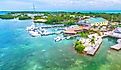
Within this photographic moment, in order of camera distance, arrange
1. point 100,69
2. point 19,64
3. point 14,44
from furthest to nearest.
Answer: point 14,44
point 19,64
point 100,69

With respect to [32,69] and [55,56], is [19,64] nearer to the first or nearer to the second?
[32,69]

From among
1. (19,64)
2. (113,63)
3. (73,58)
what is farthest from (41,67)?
(113,63)

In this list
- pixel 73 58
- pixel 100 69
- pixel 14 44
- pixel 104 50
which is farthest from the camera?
pixel 14 44

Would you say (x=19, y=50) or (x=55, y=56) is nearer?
(x=55, y=56)

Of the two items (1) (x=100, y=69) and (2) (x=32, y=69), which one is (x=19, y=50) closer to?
(2) (x=32, y=69)

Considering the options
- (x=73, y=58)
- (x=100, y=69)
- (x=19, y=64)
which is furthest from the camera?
(x=73, y=58)

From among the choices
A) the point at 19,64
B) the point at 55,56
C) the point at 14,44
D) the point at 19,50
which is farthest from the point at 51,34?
the point at 19,64

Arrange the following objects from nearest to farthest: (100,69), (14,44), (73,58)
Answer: (100,69), (73,58), (14,44)

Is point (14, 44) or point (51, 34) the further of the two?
point (51, 34)

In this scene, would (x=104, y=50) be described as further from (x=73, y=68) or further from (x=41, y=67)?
(x=41, y=67)
